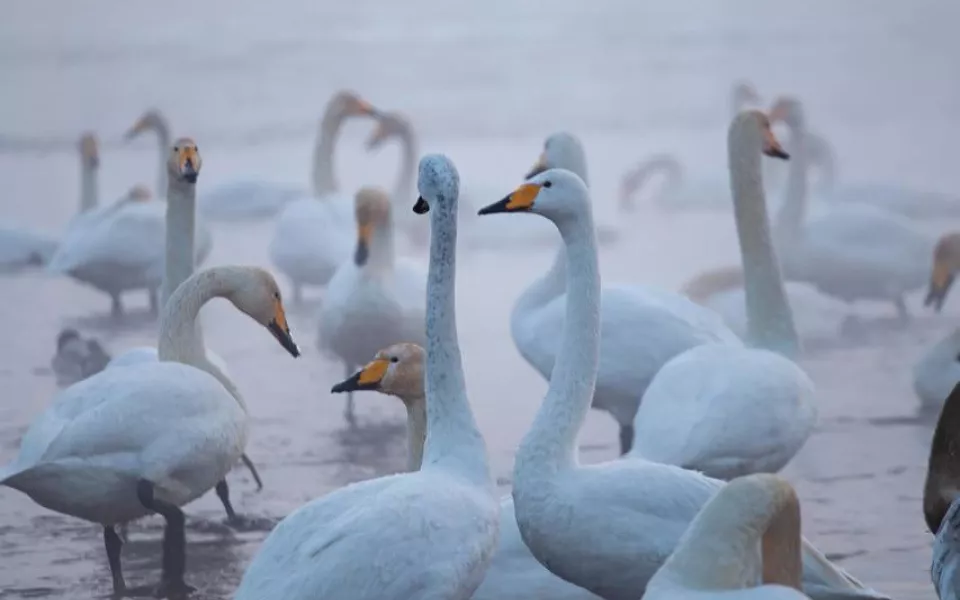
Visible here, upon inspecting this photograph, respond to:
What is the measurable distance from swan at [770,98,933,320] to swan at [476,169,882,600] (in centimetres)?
512

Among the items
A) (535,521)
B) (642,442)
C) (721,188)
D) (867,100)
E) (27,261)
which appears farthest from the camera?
(867,100)

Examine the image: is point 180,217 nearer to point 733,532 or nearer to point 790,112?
point 733,532

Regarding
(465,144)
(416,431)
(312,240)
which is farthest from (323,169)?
(465,144)

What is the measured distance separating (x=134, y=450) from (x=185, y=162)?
175 centimetres

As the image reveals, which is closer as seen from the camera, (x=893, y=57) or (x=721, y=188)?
(x=721, y=188)

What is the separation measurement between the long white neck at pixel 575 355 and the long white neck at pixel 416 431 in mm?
554

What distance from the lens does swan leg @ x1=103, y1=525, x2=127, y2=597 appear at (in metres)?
5.22

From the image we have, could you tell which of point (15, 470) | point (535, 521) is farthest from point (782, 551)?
point (15, 470)

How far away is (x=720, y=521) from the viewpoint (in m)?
3.79

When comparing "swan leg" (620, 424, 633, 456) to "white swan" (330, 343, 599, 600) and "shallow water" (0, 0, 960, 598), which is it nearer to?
"shallow water" (0, 0, 960, 598)

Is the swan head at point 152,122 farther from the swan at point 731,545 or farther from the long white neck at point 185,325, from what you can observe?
the swan at point 731,545

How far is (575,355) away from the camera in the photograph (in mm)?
4746

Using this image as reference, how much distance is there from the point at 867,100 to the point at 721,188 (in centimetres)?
698

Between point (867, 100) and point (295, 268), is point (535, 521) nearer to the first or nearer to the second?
point (295, 268)
